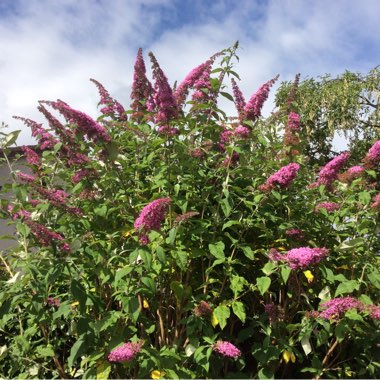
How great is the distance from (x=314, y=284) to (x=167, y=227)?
108cm

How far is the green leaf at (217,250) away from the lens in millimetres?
2439

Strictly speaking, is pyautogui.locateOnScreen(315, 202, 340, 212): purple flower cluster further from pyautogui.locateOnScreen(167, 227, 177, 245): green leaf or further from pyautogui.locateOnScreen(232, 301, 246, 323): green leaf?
pyautogui.locateOnScreen(167, 227, 177, 245): green leaf

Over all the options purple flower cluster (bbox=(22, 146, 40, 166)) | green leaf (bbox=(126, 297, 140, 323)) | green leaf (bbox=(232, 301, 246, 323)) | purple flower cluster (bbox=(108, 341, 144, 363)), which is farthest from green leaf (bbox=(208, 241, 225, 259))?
purple flower cluster (bbox=(22, 146, 40, 166))

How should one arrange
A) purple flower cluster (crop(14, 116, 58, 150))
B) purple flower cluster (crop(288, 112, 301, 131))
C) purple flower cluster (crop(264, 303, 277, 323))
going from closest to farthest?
purple flower cluster (crop(264, 303, 277, 323))
purple flower cluster (crop(288, 112, 301, 131))
purple flower cluster (crop(14, 116, 58, 150))

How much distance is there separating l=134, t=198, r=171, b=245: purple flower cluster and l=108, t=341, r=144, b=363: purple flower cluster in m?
0.54

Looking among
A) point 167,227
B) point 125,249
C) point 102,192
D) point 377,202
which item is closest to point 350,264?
point 377,202

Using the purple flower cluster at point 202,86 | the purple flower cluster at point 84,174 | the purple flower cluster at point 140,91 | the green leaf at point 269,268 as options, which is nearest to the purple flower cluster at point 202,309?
the green leaf at point 269,268

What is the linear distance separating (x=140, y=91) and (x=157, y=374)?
1.95 m

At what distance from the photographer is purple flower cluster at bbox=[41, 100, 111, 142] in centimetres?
237

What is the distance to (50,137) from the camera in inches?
118

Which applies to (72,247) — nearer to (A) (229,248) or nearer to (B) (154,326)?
(B) (154,326)

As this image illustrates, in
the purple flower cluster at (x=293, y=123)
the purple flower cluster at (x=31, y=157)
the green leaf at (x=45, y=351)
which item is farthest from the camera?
the purple flower cluster at (x=31, y=157)

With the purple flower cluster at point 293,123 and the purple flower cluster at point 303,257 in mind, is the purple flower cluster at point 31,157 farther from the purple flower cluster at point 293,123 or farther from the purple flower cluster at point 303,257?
the purple flower cluster at point 303,257

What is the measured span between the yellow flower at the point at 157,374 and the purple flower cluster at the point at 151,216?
72 cm
